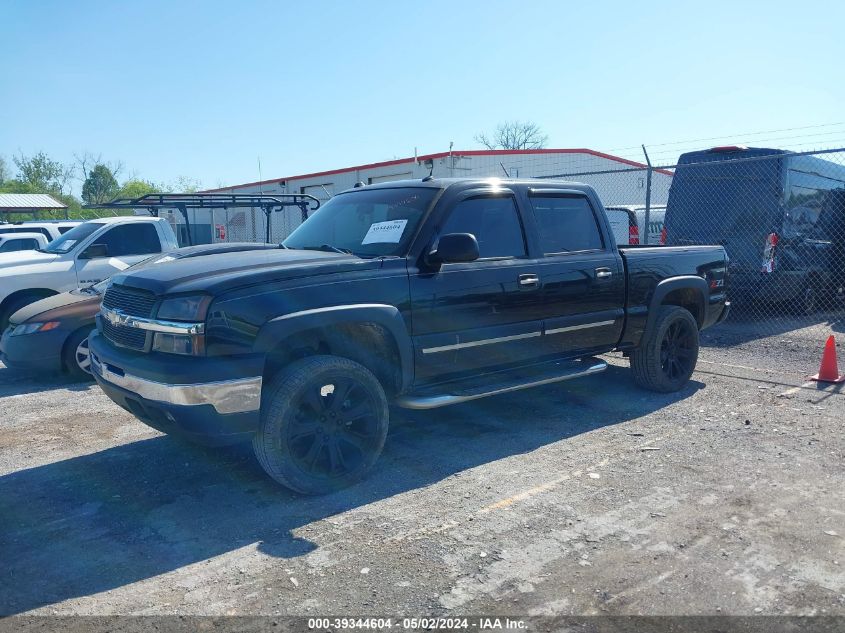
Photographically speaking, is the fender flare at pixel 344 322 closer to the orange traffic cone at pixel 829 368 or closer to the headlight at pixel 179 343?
the headlight at pixel 179 343

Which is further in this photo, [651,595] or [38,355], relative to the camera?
[38,355]

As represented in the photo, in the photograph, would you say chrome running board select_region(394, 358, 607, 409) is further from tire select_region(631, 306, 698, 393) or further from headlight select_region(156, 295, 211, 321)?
headlight select_region(156, 295, 211, 321)

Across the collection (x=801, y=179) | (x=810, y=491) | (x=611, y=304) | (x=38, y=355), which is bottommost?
(x=810, y=491)

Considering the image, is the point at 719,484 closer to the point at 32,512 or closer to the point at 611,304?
the point at 611,304

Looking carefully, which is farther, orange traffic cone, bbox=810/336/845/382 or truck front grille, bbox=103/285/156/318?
orange traffic cone, bbox=810/336/845/382

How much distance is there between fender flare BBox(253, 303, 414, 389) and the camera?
4.11 meters

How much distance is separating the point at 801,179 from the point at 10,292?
11.5 meters

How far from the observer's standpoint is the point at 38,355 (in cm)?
734

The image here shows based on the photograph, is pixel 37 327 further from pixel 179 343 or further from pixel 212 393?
pixel 212 393

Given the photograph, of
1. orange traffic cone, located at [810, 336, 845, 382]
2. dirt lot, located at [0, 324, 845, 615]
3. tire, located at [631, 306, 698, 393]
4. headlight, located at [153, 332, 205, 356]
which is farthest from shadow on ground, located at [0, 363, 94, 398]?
orange traffic cone, located at [810, 336, 845, 382]

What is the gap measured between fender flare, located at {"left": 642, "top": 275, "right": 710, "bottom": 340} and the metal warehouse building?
1054cm

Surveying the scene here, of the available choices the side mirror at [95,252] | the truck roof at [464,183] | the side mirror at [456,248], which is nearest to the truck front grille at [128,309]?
the side mirror at [456,248]

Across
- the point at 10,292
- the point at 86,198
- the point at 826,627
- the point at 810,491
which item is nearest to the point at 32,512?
the point at 826,627

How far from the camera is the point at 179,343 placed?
13.3 feet
